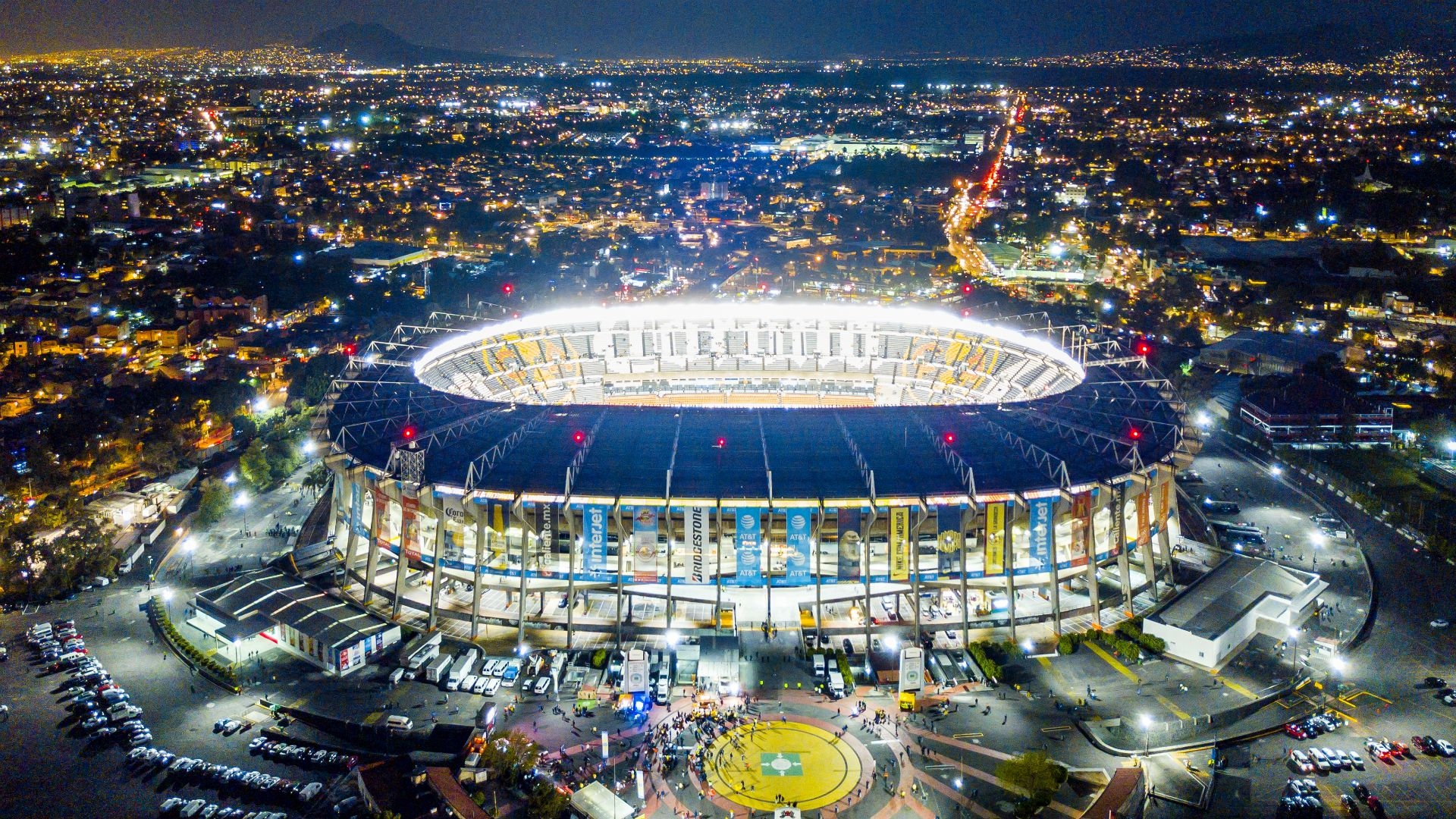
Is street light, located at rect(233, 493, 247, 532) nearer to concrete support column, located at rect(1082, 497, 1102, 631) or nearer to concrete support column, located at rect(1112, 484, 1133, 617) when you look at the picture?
concrete support column, located at rect(1082, 497, 1102, 631)

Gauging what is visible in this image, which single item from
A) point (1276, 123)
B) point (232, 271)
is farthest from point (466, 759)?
point (1276, 123)

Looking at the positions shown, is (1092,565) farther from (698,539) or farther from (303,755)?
(303,755)

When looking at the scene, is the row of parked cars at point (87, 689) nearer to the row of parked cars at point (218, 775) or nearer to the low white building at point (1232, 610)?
the row of parked cars at point (218, 775)

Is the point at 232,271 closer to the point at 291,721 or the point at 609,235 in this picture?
the point at 609,235

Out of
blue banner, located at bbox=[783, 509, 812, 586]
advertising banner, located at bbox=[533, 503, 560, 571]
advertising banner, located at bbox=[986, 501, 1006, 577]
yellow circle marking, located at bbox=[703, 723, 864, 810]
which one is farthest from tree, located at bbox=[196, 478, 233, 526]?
advertising banner, located at bbox=[986, 501, 1006, 577]

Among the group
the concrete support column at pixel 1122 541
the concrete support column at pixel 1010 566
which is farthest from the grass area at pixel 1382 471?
the concrete support column at pixel 1010 566

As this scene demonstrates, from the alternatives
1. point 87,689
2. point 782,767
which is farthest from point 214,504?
point 782,767

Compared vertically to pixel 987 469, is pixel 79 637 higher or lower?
lower

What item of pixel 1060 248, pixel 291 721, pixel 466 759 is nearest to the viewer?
pixel 466 759
